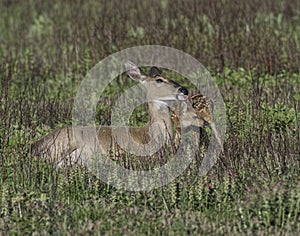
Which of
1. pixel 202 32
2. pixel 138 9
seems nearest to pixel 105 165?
pixel 202 32

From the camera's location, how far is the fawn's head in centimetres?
806

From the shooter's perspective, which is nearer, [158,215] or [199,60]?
[158,215]

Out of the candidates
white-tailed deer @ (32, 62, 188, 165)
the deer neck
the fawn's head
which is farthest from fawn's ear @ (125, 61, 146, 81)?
the deer neck

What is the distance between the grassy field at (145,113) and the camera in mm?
5676

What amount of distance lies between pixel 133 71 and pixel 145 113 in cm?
66

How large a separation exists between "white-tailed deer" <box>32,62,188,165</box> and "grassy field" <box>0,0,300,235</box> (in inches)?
9.4

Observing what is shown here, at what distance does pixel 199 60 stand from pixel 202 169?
4615 mm

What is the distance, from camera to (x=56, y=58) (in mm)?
11609

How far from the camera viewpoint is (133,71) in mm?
8383

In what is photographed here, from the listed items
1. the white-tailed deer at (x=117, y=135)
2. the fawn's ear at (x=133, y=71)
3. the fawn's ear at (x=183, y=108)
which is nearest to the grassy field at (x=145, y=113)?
the white-tailed deer at (x=117, y=135)

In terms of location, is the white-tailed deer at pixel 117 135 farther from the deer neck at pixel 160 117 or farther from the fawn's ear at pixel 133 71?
the fawn's ear at pixel 133 71

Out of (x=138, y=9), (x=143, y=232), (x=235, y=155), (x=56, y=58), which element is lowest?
(x=143, y=232)

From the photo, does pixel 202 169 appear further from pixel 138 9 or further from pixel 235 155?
pixel 138 9

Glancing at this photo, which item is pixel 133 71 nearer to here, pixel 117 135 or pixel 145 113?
pixel 145 113
